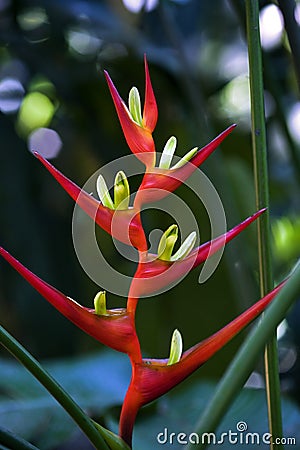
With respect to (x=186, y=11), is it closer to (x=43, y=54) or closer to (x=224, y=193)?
(x=43, y=54)

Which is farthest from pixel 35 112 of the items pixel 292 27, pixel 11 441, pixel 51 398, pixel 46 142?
pixel 11 441

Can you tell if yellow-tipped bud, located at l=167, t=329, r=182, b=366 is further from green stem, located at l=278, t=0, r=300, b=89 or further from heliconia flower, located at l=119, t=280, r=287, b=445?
green stem, located at l=278, t=0, r=300, b=89

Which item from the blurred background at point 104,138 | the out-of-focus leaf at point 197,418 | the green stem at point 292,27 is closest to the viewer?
the green stem at point 292,27

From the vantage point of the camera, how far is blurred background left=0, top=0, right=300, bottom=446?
1006mm

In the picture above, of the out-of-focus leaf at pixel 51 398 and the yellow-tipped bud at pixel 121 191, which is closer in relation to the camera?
the yellow-tipped bud at pixel 121 191

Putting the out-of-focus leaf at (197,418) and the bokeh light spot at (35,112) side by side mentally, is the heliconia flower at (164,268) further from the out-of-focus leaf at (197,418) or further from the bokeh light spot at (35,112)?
the bokeh light spot at (35,112)

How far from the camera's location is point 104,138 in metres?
1.12

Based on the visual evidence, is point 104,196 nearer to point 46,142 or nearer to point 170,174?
point 170,174

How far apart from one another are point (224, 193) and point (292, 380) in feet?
0.96

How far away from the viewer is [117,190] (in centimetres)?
34

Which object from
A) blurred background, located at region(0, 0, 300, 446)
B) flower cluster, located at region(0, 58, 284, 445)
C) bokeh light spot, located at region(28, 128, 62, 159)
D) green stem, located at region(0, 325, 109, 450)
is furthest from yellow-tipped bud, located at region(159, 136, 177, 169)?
bokeh light spot, located at region(28, 128, 62, 159)

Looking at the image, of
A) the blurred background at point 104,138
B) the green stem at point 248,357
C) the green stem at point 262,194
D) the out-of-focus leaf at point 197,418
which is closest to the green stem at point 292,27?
the green stem at point 262,194

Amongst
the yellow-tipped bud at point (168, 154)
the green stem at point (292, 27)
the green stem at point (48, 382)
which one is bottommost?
the green stem at point (48, 382)

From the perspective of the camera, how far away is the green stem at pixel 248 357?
28 cm
